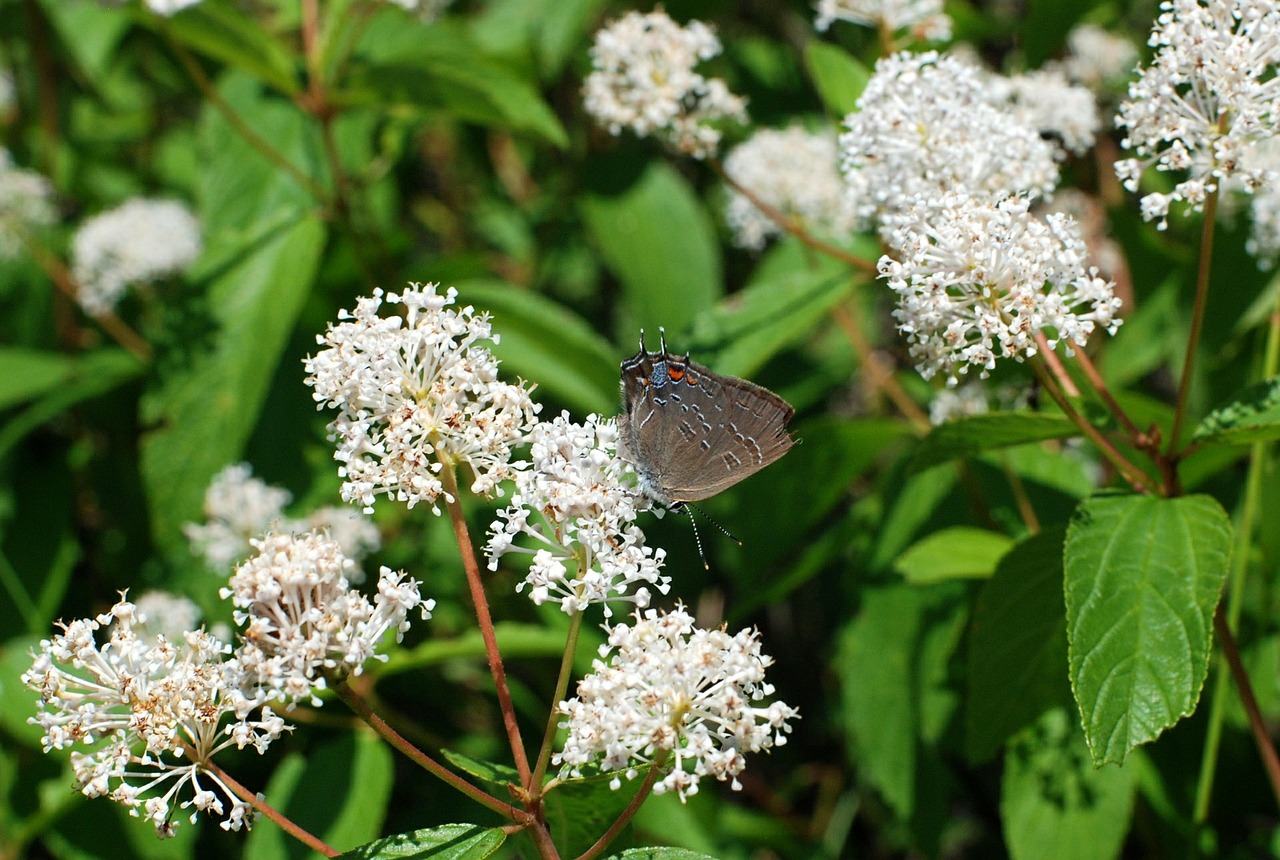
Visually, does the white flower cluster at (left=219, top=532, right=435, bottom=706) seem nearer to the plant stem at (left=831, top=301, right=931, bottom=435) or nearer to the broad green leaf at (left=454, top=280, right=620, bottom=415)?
the broad green leaf at (left=454, top=280, right=620, bottom=415)

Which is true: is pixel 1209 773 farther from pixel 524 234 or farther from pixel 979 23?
pixel 524 234

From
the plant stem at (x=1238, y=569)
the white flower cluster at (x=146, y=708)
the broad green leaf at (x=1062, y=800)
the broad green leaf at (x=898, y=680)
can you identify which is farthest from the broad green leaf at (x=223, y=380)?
the plant stem at (x=1238, y=569)

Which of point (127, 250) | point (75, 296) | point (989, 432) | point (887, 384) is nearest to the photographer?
point (989, 432)

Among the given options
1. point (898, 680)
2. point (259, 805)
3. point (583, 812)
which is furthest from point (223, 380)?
point (898, 680)

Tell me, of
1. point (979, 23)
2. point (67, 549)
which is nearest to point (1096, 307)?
point (979, 23)

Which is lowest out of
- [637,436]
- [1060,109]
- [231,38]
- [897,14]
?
[637,436]

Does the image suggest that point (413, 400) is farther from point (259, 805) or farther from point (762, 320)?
point (762, 320)

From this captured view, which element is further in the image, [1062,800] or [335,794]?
[335,794]
